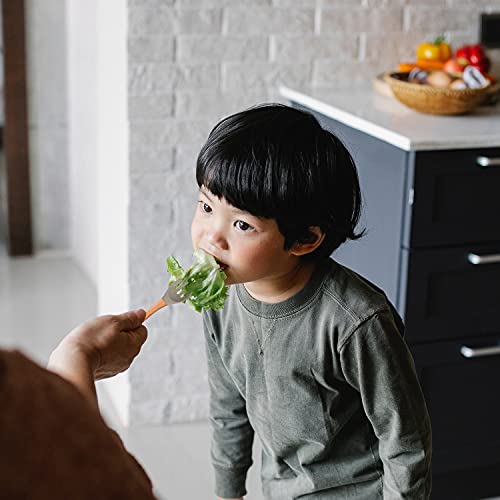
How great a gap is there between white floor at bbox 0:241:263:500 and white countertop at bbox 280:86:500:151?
0.92 meters

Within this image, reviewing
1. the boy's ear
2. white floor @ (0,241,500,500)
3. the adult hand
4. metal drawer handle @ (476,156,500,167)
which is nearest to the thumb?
the adult hand

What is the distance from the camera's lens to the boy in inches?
49.8

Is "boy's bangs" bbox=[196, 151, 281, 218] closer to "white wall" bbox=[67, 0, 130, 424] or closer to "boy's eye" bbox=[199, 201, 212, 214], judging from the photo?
"boy's eye" bbox=[199, 201, 212, 214]

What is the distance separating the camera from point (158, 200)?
8.26 feet

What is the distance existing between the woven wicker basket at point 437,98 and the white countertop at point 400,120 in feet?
0.06

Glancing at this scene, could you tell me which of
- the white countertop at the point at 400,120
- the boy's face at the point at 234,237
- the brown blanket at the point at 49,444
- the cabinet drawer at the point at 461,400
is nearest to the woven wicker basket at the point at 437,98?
the white countertop at the point at 400,120

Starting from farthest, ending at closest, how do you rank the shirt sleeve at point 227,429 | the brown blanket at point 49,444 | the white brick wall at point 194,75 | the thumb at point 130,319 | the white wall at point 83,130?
the white wall at point 83,130, the white brick wall at point 194,75, the shirt sleeve at point 227,429, the thumb at point 130,319, the brown blanket at point 49,444

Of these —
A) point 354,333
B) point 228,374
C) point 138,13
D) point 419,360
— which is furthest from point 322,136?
point 138,13

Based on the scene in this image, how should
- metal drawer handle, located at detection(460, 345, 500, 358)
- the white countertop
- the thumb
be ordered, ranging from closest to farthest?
the thumb
the white countertop
metal drawer handle, located at detection(460, 345, 500, 358)

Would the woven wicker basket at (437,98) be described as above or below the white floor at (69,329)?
above

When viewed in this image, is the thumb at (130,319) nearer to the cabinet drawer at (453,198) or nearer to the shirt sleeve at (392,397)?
the shirt sleeve at (392,397)

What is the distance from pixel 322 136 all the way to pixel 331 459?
470mm

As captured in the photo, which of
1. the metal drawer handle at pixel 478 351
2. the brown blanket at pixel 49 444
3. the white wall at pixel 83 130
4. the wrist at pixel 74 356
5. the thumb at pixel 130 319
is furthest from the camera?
the white wall at pixel 83 130

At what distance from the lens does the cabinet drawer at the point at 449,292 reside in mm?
2152
